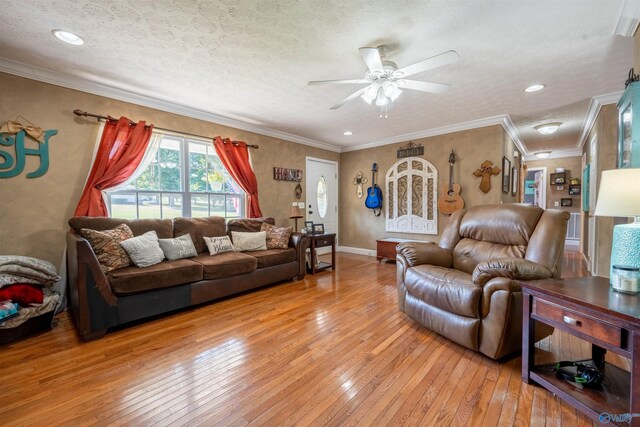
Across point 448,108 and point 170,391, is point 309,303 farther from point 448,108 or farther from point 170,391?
point 448,108

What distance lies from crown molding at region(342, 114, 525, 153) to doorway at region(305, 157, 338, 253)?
0.84 m

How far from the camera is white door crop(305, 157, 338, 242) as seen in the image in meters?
5.64

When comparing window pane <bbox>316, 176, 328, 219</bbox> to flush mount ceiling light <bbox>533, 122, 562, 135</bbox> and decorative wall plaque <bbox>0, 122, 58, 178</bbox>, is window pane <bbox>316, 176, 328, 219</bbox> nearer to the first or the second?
flush mount ceiling light <bbox>533, 122, 562, 135</bbox>

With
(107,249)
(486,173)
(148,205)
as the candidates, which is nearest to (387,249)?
(486,173)

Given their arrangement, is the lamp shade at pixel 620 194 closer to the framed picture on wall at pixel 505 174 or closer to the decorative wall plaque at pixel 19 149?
the framed picture on wall at pixel 505 174

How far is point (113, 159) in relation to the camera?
3076 mm

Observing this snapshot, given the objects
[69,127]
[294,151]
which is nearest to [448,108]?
[294,151]

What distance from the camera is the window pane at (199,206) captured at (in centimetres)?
392

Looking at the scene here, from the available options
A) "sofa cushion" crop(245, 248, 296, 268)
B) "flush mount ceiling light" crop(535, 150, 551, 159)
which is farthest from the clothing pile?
"flush mount ceiling light" crop(535, 150, 551, 159)

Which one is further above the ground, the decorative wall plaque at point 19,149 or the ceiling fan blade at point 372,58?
the ceiling fan blade at point 372,58

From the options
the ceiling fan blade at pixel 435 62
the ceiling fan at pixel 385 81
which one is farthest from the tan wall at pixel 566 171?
the ceiling fan blade at pixel 435 62

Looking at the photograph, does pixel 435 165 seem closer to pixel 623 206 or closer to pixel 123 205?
pixel 623 206

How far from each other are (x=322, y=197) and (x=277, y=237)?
228 cm

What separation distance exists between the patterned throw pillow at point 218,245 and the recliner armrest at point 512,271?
2.83m
